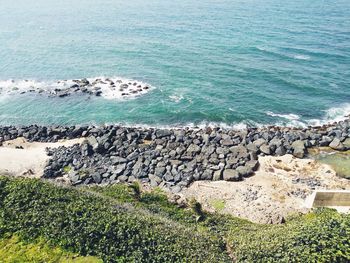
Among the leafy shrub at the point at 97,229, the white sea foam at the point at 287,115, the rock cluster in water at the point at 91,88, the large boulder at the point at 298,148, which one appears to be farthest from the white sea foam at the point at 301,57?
the leafy shrub at the point at 97,229

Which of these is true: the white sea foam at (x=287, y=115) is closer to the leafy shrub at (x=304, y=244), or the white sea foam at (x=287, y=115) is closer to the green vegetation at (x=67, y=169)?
the leafy shrub at (x=304, y=244)

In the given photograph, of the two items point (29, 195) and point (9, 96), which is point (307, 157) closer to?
point (29, 195)

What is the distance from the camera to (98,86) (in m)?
61.2

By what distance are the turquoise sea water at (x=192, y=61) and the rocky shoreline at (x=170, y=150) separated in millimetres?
5342

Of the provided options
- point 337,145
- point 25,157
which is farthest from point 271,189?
point 25,157

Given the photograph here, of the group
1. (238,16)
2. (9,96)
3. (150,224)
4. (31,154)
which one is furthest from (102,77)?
(238,16)

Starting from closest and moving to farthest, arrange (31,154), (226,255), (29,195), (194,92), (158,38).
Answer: (226,255) → (29,195) → (31,154) → (194,92) → (158,38)

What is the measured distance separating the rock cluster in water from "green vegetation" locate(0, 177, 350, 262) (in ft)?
115

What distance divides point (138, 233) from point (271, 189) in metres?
16.1

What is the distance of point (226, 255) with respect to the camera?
21422 mm

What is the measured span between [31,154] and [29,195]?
63.9ft

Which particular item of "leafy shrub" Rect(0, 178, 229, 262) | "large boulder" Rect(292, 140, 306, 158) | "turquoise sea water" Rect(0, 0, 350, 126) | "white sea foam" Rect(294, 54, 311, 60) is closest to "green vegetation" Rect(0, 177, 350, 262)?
"leafy shrub" Rect(0, 178, 229, 262)

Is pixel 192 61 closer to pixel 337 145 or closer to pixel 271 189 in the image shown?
pixel 337 145

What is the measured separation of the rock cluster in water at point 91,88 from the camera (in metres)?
58.9
